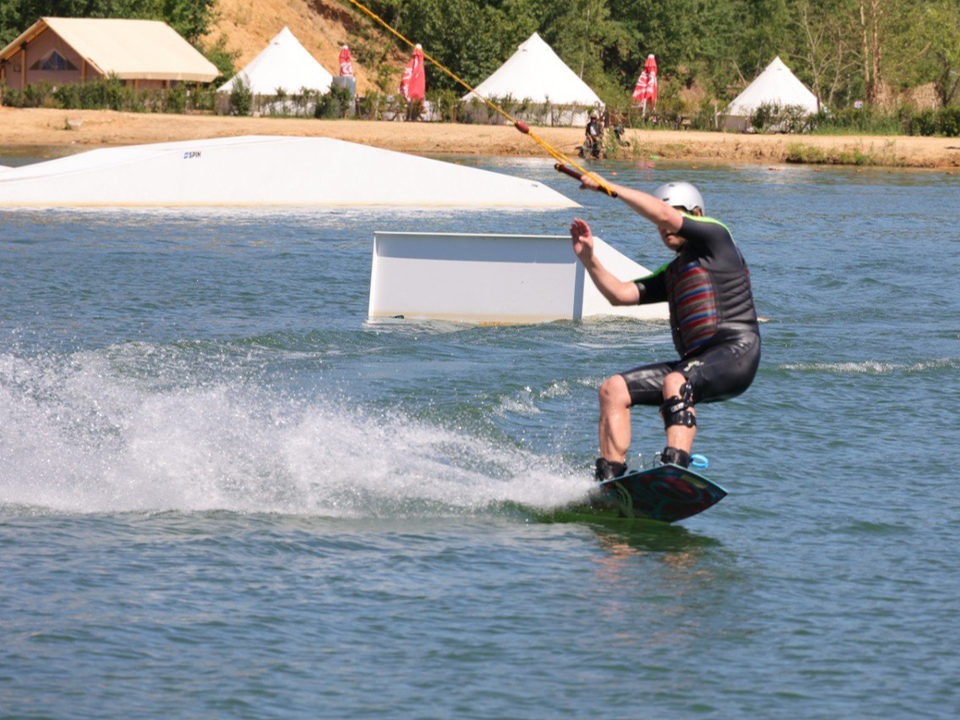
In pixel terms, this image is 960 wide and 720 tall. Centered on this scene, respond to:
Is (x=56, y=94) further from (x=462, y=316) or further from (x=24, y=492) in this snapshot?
(x=24, y=492)

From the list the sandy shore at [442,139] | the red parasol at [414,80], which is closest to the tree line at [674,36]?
the red parasol at [414,80]

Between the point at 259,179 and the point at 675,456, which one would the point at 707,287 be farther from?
the point at 259,179

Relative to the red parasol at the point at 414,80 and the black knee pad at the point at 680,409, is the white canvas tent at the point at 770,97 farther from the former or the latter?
the black knee pad at the point at 680,409

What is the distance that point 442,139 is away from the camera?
53.6 meters

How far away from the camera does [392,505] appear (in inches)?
348

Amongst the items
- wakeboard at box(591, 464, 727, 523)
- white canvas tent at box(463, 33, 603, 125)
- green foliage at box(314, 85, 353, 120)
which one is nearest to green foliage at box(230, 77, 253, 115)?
green foliage at box(314, 85, 353, 120)

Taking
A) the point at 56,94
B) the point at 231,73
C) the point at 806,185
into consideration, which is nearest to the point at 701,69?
the point at 231,73

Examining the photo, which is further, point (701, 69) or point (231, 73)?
point (701, 69)

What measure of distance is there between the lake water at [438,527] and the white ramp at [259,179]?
12.0 metres

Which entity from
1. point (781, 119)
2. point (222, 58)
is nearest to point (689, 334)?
point (781, 119)

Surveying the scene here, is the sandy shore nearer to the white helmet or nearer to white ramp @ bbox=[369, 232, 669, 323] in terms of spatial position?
white ramp @ bbox=[369, 232, 669, 323]

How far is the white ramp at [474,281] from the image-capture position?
1639 centimetres

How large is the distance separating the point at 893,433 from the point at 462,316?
637 centimetres

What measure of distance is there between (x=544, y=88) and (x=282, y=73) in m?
11.7
